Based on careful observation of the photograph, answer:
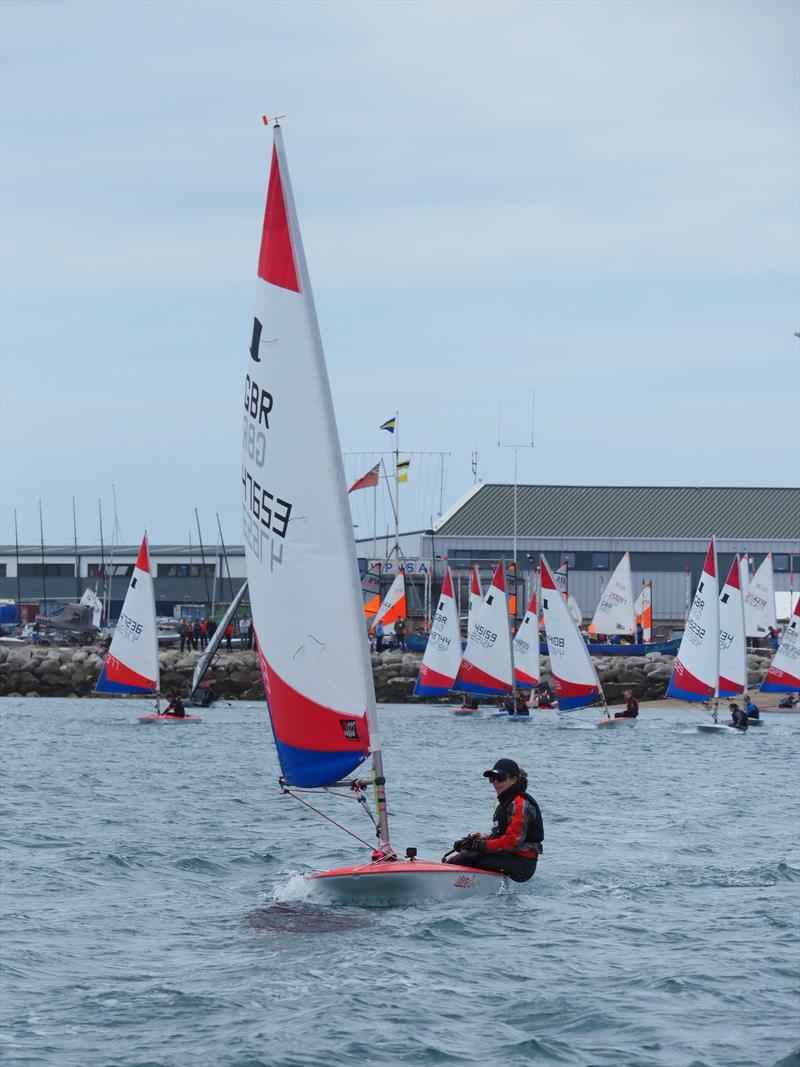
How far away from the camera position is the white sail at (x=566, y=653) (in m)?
50.0

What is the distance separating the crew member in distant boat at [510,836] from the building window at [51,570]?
9944 centimetres

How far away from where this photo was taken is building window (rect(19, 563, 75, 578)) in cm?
11344

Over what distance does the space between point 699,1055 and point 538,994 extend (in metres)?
1.88

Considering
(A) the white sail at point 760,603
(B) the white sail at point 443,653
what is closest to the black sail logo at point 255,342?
(B) the white sail at point 443,653

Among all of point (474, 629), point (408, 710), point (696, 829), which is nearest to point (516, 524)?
point (408, 710)

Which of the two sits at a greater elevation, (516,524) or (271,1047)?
(516,524)

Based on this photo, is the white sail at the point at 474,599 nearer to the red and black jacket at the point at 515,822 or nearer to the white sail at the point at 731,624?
the white sail at the point at 731,624

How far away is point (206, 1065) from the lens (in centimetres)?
1095

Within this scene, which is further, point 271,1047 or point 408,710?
point 408,710

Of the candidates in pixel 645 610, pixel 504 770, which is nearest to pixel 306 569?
pixel 504 770

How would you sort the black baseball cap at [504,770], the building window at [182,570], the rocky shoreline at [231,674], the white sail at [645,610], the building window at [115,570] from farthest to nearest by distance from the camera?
the building window at [115,570], the building window at [182,570], the white sail at [645,610], the rocky shoreline at [231,674], the black baseball cap at [504,770]

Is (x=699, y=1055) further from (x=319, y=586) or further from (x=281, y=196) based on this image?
(x=281, y=196)

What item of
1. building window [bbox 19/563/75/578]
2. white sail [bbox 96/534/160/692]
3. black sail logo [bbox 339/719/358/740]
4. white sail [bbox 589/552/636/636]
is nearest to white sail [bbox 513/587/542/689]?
white sail [bbox 96/534/160/692]

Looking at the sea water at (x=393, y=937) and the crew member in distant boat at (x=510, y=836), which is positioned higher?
the crew member in distant boat at (x=510, y=836)
